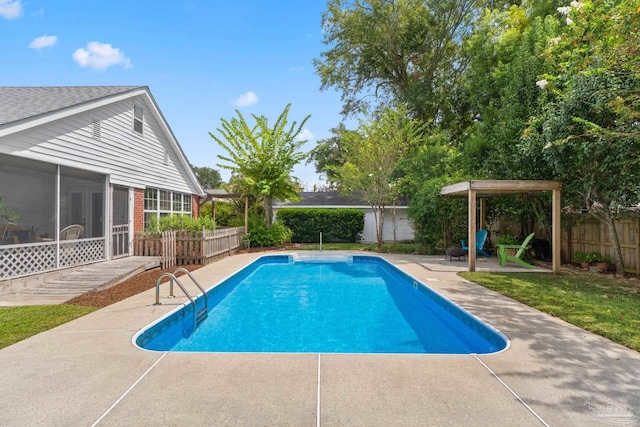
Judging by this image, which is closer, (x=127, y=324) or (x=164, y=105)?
(x=127, y=324)

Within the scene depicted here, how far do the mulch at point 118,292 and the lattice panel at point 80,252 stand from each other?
4.53 feet

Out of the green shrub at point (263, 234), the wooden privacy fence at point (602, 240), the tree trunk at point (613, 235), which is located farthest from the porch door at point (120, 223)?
the wooden privacy fence at point (602, 240)

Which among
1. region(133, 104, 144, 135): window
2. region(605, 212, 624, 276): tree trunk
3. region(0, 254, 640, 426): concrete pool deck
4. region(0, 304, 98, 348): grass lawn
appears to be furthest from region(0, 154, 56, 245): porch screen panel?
region(605, 212, 624, 276): tree trunk

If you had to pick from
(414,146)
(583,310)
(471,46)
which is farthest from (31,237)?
(471,46)

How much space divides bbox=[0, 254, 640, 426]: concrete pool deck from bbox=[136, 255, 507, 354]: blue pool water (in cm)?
87

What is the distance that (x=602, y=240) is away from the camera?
10.8 metres

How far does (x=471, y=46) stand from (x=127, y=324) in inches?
674

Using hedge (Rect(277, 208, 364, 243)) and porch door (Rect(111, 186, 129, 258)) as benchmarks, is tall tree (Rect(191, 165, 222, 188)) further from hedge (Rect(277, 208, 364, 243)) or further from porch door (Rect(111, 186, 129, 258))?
porch door (Rect(111, 186, 129, 258))

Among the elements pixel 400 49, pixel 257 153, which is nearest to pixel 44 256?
pixel 257 153

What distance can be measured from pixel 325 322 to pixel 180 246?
7.09m

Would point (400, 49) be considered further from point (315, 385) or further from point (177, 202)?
point (315, 385)

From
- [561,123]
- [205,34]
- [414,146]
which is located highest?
[205,34]

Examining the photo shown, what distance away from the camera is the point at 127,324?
16.9 ft

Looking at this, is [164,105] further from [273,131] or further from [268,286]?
[268,286]
